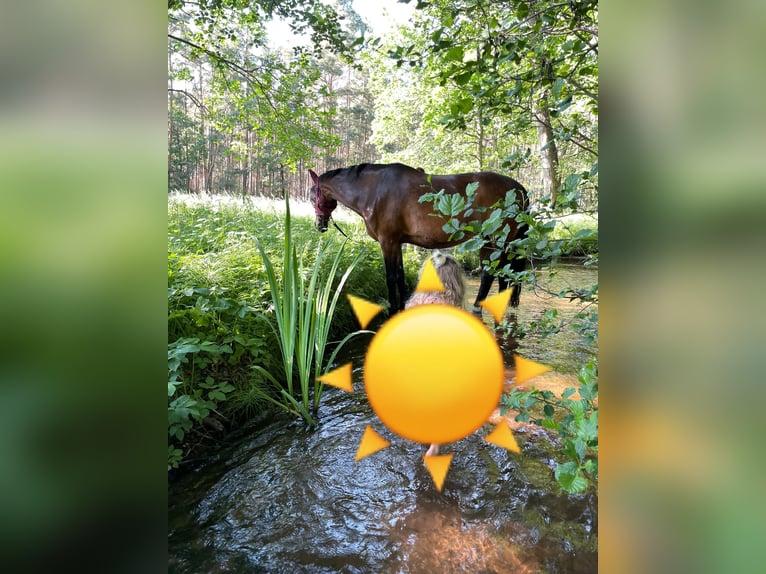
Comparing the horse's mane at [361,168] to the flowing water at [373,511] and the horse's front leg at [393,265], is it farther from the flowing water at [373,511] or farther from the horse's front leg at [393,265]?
the flowing water at [373,511]

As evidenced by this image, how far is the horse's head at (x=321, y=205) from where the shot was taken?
389 cm

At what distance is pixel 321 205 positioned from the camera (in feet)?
12.9

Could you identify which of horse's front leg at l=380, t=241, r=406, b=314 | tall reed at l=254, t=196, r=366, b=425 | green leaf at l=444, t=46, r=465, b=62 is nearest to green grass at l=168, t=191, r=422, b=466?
tall reed at l=254, t=196, r=366, b=425

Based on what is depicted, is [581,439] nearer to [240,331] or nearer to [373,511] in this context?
[373,511]

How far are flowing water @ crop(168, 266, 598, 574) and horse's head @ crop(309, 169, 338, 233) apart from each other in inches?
97.8

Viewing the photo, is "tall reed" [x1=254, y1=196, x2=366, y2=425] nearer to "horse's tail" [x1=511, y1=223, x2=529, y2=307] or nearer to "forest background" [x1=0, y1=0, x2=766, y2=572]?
"horse's tail" [x1=511, y1=223, x2=529, y2=307]

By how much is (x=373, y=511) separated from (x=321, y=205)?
304 cm

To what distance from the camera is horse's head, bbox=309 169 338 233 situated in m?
3.89
